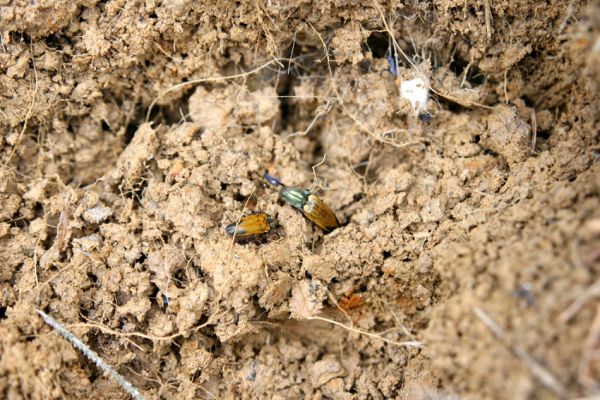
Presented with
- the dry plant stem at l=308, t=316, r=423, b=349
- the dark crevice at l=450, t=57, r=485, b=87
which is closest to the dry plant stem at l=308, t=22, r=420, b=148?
the dark crevice at l=450, t=57, r=485, b=87

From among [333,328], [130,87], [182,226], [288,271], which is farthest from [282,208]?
[130,87]

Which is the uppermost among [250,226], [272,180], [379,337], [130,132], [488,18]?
[488,18]

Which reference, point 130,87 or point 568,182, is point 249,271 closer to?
point 130,87

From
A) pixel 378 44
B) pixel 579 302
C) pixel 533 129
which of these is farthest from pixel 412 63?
pixel 579 302

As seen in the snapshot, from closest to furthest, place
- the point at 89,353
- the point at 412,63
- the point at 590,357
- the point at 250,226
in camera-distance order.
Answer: the point at 590,357 < the point at 89,353 < the point at 250,226 < the point at 412,63

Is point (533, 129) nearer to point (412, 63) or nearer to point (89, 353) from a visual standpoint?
point (412, 63)

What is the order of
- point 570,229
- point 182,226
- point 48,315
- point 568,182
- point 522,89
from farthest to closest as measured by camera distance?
point 522,89, point 182,226, point 48,315, point 568,182, point 570,229

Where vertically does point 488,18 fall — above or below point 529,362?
above

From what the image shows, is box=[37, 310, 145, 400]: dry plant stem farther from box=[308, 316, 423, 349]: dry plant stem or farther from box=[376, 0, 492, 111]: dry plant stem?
box=[376, 0, 492, 111]: dry plant stem
